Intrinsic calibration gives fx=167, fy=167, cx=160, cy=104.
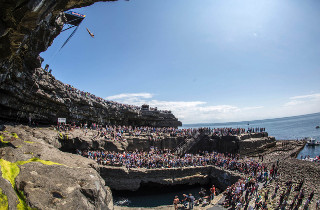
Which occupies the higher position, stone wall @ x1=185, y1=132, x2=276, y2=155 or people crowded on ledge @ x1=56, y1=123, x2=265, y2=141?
people crowded on ledge @ x1=56, y1=123, x2=265, y2=141

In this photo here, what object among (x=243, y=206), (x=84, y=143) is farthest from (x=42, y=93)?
(x=243, y=206)

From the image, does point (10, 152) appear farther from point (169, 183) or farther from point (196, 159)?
point (196, 159)

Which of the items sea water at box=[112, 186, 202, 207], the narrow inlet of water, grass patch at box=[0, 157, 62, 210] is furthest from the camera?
the narrow inlet of water

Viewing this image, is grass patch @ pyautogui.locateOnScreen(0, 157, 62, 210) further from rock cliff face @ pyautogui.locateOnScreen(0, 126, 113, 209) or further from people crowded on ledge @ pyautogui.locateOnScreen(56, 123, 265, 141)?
people crowded on ledge @ pyautogui.locateOnScreen(56, 123, 265, 141)

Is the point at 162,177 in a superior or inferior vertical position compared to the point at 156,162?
inferior

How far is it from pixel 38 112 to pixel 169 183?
76.5ft

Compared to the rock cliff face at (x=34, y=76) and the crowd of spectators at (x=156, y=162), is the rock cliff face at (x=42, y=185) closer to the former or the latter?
the rock cliff face at (x=34, y=76)

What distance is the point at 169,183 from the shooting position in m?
24.5

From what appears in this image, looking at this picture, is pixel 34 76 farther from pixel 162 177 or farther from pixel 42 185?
pixel 162 177

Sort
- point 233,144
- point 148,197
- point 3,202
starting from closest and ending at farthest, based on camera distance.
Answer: point 3,202, point 148,197, point 233,144

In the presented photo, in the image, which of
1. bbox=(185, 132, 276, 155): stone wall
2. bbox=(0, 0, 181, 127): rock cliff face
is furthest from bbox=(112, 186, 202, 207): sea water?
bbox=(0, 0, 181, 127): rock cliff face

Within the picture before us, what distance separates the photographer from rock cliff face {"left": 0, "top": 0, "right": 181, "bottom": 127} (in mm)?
7695

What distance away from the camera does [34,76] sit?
23.0 m

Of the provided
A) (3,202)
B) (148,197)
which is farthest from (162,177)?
(3,202)
